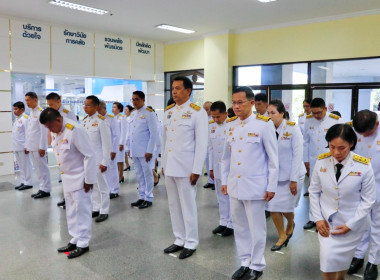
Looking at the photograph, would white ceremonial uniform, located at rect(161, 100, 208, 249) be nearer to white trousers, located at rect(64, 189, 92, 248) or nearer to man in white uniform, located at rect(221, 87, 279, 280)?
man in white uniform, located at rect(221, 87, 279, 280)

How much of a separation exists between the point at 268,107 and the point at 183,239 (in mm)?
1619

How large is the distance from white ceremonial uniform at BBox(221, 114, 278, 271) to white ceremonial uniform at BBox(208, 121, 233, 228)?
3.95 feet

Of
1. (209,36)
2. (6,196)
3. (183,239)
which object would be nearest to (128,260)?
(183,239)

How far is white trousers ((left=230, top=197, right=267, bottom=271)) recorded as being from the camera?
2736 mm

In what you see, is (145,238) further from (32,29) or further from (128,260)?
(32,29)

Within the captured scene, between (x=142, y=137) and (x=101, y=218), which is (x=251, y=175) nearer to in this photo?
(x=101, y=218)

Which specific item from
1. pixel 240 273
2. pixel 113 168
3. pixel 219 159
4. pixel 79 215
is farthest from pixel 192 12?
pixel 240 273

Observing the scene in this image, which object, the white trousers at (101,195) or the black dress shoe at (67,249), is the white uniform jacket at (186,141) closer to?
the black dress shoe at (67,249)

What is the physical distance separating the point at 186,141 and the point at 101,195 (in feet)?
5.87

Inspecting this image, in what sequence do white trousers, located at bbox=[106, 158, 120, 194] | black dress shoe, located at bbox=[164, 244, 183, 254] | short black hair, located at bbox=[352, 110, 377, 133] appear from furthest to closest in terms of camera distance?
white trousers, located at bbox=[106, 158, 120, 194] → black dress shoe, located at bbox=[164, 244, 183, 254] → short black hair, located at bbox=[352, 110, 377, 133]

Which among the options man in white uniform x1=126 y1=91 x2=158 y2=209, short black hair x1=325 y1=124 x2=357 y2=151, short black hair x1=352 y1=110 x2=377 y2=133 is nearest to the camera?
short black hair x1=325 y1=124 x2=357 y2=151

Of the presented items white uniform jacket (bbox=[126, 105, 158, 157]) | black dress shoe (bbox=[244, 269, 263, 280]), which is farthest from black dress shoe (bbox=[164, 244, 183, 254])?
white uniform jacket (bbox=[126, 105, 158, 157])

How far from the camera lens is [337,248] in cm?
213

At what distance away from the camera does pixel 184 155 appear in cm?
330
